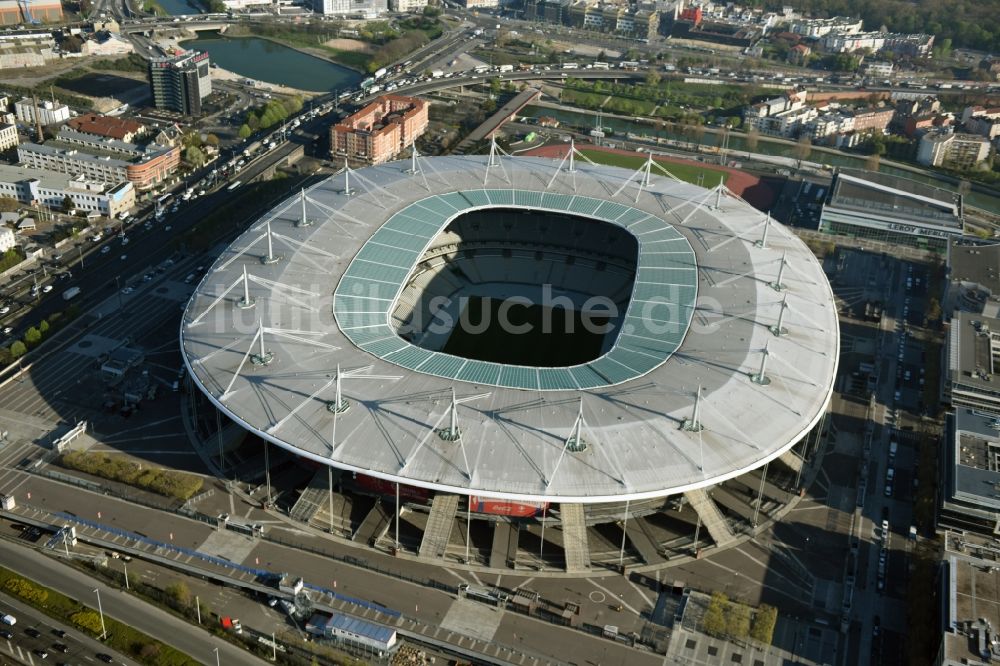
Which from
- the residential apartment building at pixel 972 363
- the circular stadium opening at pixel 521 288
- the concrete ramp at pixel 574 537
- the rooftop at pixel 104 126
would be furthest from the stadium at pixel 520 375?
the rooftop at pixel 104 126

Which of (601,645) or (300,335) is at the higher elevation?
(300,335)

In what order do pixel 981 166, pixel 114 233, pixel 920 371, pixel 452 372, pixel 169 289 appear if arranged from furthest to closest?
pixel 981 166
pixel 114 233
pixel 169 289
pixel 920 371
pixel 452 372

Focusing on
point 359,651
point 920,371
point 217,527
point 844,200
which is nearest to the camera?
point 359,651

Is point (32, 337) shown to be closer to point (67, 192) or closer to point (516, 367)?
point (67, 192)

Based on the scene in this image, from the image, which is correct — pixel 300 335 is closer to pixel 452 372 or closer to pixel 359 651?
pixel 452 372

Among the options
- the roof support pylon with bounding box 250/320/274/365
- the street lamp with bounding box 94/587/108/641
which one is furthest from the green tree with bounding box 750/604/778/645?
the street lamp with bounding box 94/587/108/641

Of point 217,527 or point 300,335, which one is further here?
point 300,335

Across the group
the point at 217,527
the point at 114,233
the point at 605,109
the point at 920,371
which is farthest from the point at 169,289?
the point at 605,109
